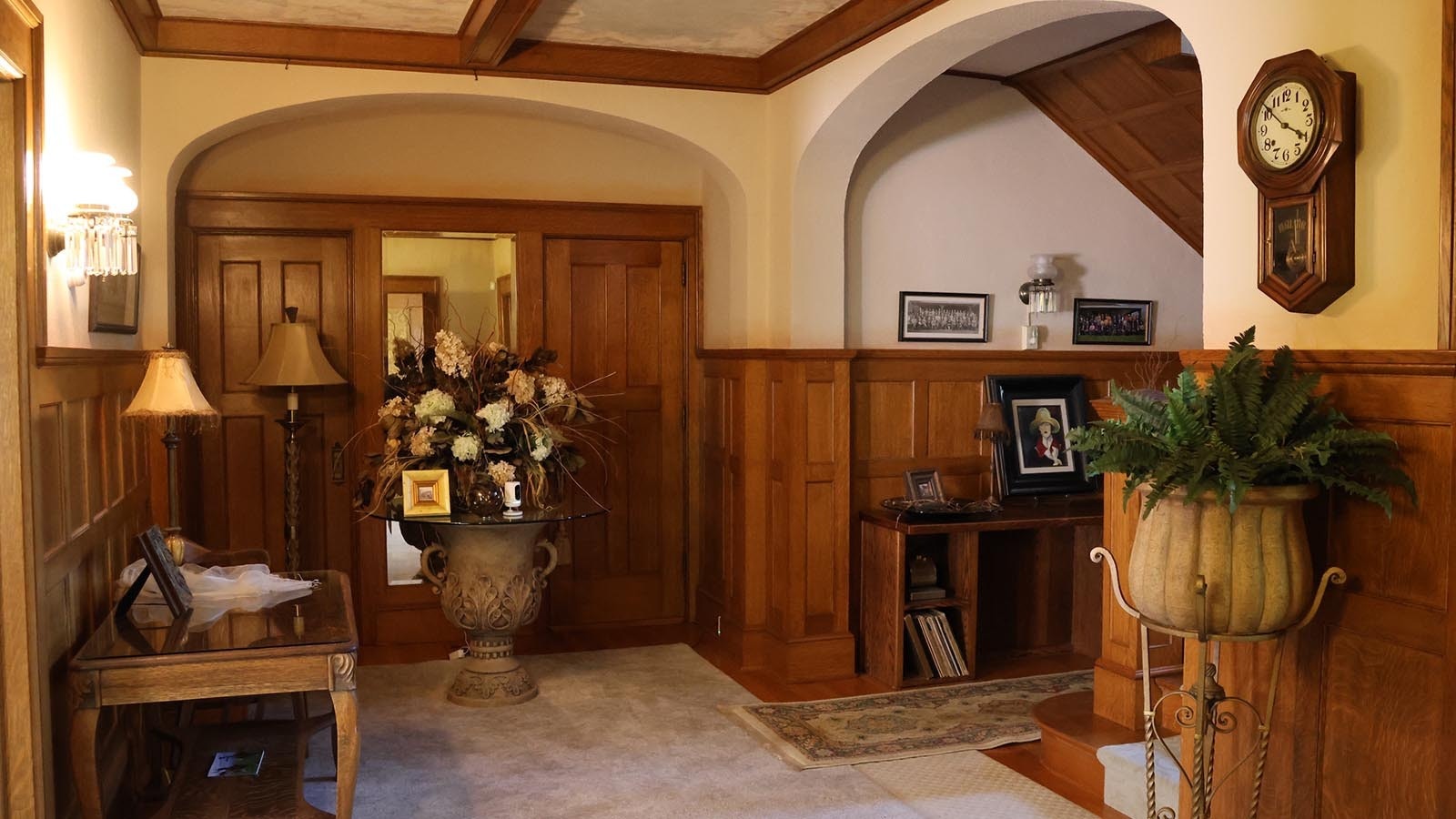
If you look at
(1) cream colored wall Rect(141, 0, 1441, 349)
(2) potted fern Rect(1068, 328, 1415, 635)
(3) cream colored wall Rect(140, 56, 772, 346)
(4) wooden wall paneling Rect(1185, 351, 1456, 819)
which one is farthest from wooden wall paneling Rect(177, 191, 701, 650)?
(2) potted fern Rect(1068, 328, 1415, 635)

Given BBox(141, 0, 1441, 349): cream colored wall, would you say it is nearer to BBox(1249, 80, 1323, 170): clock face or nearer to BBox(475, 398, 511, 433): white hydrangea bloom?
BBox(1249, 80, 1323, 170): clock face

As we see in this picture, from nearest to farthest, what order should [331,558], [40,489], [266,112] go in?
[40,489] < [266,112] < [331,558]

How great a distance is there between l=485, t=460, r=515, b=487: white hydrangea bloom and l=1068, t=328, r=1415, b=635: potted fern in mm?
2758

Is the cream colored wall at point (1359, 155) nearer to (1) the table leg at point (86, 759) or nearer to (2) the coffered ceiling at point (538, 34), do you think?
(2) the coffered ceiling at point (538, 34)

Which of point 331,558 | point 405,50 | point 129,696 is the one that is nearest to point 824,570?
point 331,558

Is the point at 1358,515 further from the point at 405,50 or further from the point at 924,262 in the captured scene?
the point at 405,50

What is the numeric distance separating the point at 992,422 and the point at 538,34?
270cm

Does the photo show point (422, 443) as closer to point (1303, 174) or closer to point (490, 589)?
point (490, 589)

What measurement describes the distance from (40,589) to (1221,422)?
8.78 feet

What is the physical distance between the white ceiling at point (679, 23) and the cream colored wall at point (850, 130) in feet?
0.88

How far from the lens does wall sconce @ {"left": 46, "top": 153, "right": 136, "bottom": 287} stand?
10.6ft

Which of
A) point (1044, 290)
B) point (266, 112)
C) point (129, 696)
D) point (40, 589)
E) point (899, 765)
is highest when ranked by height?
point (266, 112)

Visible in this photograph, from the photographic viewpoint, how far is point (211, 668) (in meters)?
2.94

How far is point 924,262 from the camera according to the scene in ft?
19.6
